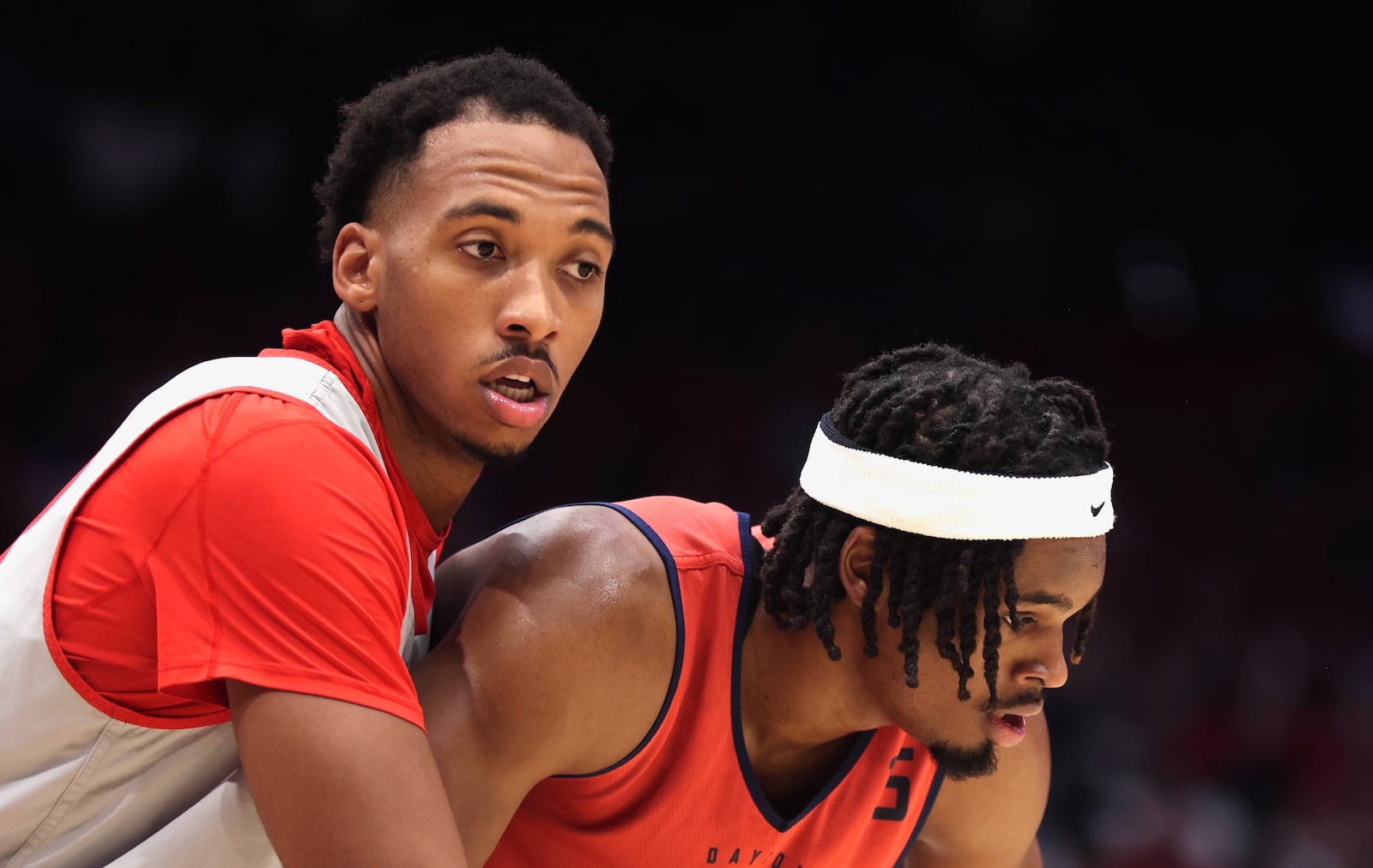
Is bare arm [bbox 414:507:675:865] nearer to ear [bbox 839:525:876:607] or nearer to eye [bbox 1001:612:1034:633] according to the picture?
ear [bbox 839:525:876:607]

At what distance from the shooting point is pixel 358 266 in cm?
194

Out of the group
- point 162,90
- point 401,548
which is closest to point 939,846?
point 401,548

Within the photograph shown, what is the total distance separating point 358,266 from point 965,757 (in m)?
1.15

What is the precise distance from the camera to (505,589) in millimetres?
1935

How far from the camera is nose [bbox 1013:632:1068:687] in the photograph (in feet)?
6.59

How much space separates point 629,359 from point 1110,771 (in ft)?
6.26

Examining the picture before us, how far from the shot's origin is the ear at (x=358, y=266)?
1911 mm

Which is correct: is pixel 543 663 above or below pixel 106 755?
above

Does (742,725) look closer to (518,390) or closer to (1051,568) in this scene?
(1051,568)

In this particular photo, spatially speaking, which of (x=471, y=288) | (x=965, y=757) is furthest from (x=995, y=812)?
(x=471, y=288)

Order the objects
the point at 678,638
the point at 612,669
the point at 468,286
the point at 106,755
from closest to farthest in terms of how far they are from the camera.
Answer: the point at 106,755 → the point at 468,286 → the point at 612,669 → the point at 678,638

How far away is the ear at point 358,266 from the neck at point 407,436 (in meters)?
0.04

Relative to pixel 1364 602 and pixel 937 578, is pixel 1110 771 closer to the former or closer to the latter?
pixel 1364 602

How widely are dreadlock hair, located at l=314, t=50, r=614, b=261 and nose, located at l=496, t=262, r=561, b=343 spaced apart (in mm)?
252
